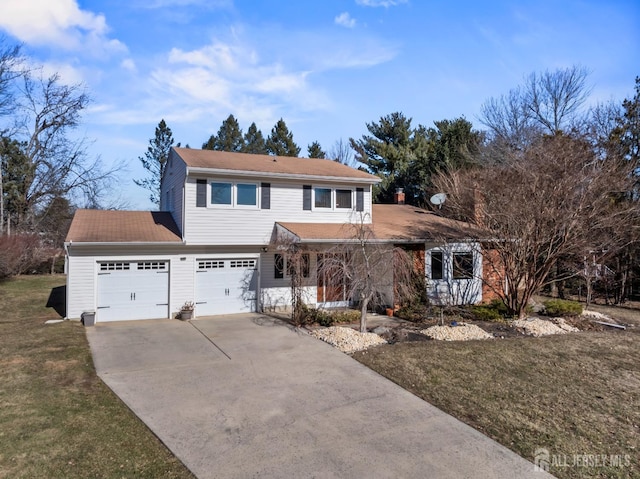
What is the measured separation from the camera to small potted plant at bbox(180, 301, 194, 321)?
42.1 ft

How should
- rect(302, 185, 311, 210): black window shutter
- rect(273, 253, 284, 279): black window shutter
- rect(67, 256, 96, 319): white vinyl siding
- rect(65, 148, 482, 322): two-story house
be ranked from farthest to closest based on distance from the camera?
rect(302, 185, 311, 210): black window shutter < rect(273, 253, 284, 279): black window shutter < rect(65, 148, 482, 322): two-story house < rect(67, 256, 96, 319): white vinyl siding

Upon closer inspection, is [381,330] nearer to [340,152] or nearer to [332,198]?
[332,198]

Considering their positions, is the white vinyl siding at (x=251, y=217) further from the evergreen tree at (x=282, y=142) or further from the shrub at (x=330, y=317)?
the evergreen tree at (x=282, y=142)

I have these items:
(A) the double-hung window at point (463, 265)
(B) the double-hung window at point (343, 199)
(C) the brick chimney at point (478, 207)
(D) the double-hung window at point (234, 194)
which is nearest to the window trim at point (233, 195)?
(D) the double-hung window at point (234, 194)

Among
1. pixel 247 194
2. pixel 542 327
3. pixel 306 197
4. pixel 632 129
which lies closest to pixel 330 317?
pixel 306 197

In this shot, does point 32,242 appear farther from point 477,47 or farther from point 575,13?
point 575,13

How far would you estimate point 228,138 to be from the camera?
1474 inches

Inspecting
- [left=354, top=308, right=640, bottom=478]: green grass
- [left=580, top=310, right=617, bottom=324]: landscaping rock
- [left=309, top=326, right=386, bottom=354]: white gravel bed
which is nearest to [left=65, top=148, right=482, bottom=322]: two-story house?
[left=309, top=326, right=386, bottom=354]: white gravel bed

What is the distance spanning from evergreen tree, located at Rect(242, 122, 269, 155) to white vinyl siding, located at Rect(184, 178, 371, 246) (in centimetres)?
2488

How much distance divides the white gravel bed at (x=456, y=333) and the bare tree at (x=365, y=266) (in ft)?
5.67

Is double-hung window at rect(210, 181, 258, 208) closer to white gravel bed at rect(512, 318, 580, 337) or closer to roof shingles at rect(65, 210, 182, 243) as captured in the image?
roof shingles at rect(65, 210, 182, 243)

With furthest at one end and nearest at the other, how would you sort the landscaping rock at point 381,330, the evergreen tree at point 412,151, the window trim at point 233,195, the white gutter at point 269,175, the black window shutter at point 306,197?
1. the evergreen tree at point 412,151
2. the black window shutter at point 306,197
3. the window trim at point 233,195
4. the white gutter at point 269,175
5. the landscaping rock at point 381,330

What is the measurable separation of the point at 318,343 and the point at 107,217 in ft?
31.2

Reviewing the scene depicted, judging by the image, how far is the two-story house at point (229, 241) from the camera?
12.4 metres
